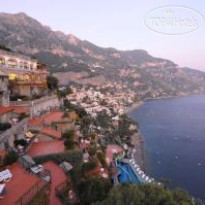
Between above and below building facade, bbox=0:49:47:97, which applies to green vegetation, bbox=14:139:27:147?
below

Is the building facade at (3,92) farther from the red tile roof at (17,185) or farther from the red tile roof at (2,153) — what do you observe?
the red tile roof at (17,185)

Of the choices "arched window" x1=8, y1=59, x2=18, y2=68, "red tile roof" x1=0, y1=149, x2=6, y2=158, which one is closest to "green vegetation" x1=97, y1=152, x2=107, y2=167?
"red tile roof" x1=0, y1=149, x2=6, y2=158

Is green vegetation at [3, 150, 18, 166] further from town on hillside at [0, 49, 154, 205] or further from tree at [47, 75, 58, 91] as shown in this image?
tree at [47, 75, 58, 91]

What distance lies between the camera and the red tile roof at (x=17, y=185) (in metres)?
10.0

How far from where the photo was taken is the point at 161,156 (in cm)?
4766

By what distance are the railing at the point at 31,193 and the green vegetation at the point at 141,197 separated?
7.52 ft

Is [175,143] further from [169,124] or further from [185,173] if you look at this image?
[169,124]

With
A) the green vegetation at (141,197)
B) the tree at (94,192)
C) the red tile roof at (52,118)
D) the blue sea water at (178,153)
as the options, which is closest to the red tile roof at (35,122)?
the red tile roof at (52,118)

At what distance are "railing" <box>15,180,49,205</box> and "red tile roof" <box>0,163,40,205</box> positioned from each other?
0.17 meters

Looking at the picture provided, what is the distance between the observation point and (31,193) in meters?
9.99

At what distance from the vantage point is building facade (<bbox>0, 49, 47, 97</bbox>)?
28.3m

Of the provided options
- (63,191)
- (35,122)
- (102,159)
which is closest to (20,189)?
(63,191)

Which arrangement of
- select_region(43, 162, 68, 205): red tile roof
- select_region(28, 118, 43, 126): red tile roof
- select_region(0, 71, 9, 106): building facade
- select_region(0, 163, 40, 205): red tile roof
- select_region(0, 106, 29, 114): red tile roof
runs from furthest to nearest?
select_region(0, 71, 9, 106): building facade → select_region(28, 118, 43, 126): red tile roof → select_region(0, 106, 29, 114): red tile roof → select_region(43, 162, 68, 205): red tile roof → select_region(0, 163, 40, 205): red tile roof

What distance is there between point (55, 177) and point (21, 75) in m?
18.8
